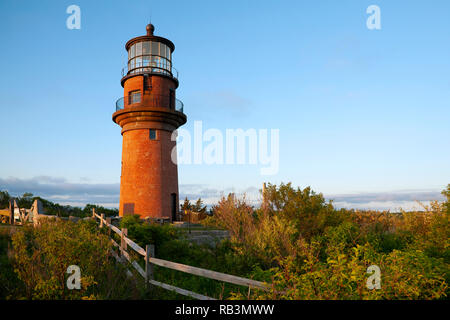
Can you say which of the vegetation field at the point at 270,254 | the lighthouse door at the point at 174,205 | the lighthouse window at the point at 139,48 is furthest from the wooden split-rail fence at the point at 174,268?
the lighthouse window at the point at 139,48

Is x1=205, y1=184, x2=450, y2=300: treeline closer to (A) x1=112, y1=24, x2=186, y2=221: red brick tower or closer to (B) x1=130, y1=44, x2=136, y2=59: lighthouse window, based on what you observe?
(A) x1=112, y1=24, x2=186, y2=221: red brick tower

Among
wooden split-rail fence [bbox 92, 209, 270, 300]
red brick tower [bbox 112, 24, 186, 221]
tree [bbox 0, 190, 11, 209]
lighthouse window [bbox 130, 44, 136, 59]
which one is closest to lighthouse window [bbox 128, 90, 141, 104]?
red brick tower [bbox 112, 24, 186, 221]

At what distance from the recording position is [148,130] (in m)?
22.1

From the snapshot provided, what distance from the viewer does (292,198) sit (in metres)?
16.6

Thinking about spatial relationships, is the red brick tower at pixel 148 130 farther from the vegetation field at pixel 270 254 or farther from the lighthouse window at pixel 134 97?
the vegetation field at pixel 270 254

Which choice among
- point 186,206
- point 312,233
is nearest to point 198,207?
point 186,206

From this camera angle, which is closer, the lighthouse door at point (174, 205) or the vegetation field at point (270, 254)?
the vegetation field at point (270, 254)

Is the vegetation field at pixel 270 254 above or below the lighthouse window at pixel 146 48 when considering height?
below

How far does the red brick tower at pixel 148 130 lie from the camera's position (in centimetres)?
2169

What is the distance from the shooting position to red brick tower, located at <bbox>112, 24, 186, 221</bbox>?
21.7m

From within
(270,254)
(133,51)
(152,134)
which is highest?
(133,51)

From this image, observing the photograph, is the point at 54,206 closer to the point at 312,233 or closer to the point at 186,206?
the point at 186,206

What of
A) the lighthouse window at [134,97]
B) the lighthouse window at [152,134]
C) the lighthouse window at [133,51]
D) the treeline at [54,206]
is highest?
the lighthouse window at [133,51]

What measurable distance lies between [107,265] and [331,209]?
39.7 ft
